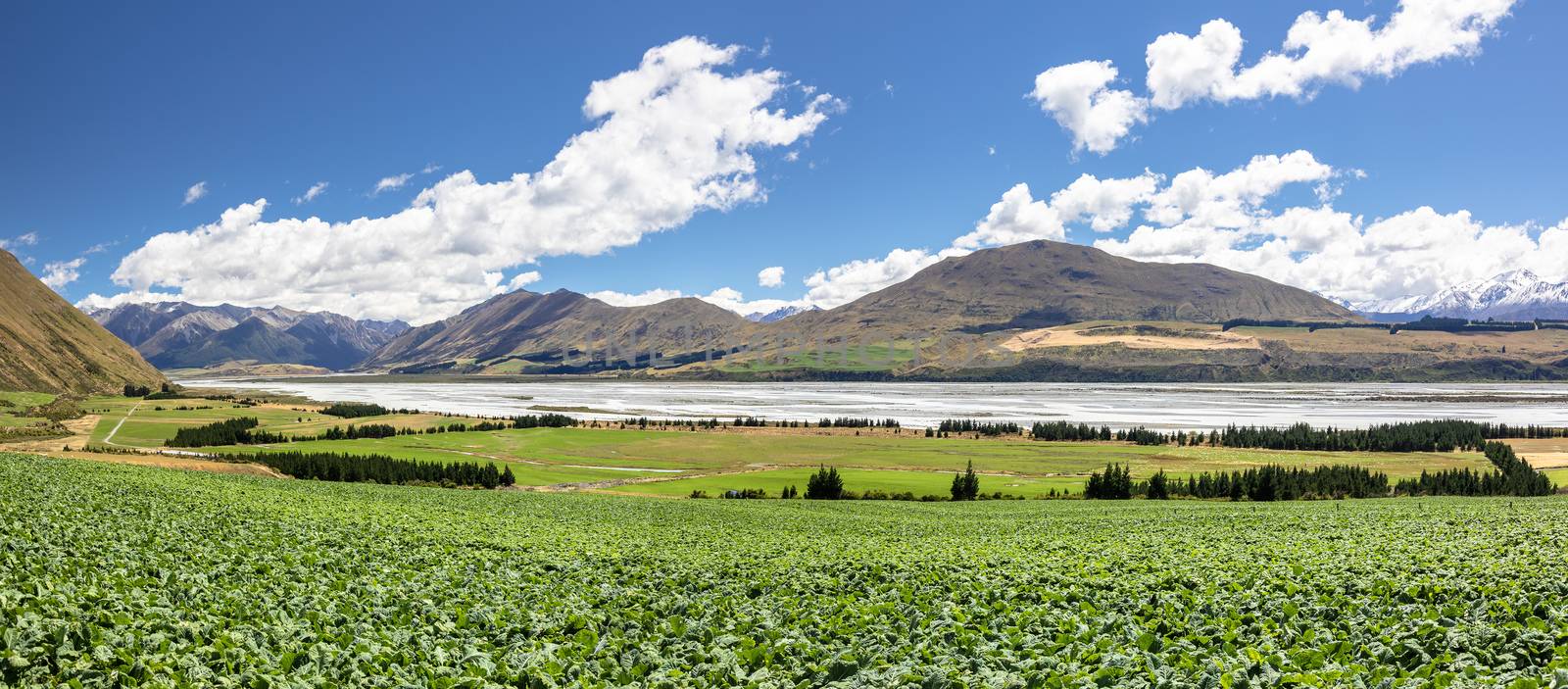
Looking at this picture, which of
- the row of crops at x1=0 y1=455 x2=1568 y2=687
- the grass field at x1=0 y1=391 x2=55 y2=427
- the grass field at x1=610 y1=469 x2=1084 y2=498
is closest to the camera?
the row of crops at x1=0 y1=455 x2=1568 y2=687

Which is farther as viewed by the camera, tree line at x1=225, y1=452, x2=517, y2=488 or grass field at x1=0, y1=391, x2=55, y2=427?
grass field at x1=0, y1=391, x2=55, y2=427

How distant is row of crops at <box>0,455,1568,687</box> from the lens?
1191cm

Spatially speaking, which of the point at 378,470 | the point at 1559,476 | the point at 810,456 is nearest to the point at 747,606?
the point at 378,470

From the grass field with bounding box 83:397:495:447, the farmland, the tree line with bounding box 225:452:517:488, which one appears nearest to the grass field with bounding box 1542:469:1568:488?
the farmland

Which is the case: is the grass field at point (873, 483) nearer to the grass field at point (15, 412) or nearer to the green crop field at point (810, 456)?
the green crop field at point (810, 456)

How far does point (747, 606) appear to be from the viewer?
17891mm

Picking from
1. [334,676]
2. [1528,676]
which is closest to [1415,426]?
[1528,676]

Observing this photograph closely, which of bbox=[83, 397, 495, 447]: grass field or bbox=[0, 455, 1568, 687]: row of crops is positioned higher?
bbox=[0, 455, 1568, 687]: row of crops

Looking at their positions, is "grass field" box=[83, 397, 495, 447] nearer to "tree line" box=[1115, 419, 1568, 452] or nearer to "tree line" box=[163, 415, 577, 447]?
"tree line" box=[163, 415, 577, 447]

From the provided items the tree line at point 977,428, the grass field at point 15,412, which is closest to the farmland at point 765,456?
the tree line at point 977,428

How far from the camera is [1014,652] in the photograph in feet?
42.4

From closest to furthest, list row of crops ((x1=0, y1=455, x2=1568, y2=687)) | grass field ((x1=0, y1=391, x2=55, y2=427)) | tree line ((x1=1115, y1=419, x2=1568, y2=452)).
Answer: row of crops ((x1=0, y1=455, x2=1568, y2=687))
grass field ((x1=0, y1=391, x2=55, y2=427))
tree line ((x1=1115, y1=419, x2=1568, y2=452))

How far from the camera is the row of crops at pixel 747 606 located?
39.1 ft

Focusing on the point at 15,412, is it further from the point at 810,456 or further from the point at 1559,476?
the point at 1559,476
